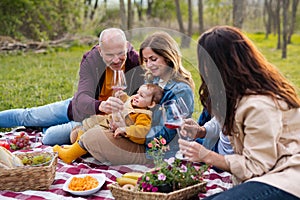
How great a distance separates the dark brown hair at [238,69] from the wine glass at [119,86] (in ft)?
2.85

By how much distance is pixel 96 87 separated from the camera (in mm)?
3365

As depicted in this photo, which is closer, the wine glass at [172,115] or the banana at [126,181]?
the wine glass at [172,115]

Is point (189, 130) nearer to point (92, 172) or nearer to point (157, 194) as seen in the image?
point (157, 194)

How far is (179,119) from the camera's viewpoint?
7.50 feet

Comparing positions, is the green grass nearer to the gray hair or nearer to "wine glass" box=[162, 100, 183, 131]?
the gray hair

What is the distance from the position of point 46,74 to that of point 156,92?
15.1 feet

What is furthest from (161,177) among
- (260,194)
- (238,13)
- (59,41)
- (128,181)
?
(59,41)

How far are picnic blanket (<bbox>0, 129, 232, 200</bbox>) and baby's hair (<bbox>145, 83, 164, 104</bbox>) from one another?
50 centimetres

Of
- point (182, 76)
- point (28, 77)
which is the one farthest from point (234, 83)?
point (28, 77)

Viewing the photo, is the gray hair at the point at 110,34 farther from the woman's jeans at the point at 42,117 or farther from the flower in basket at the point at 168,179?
the flower in basket at the point at 168,179

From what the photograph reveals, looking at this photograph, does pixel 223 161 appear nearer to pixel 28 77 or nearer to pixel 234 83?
pixel 234 83

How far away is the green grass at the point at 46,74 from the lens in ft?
17.1

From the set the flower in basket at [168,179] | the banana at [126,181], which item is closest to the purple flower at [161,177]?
the flower in basket at [168,179]

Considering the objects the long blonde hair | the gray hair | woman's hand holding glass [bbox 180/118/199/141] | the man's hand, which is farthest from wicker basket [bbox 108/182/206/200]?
the gray hair
